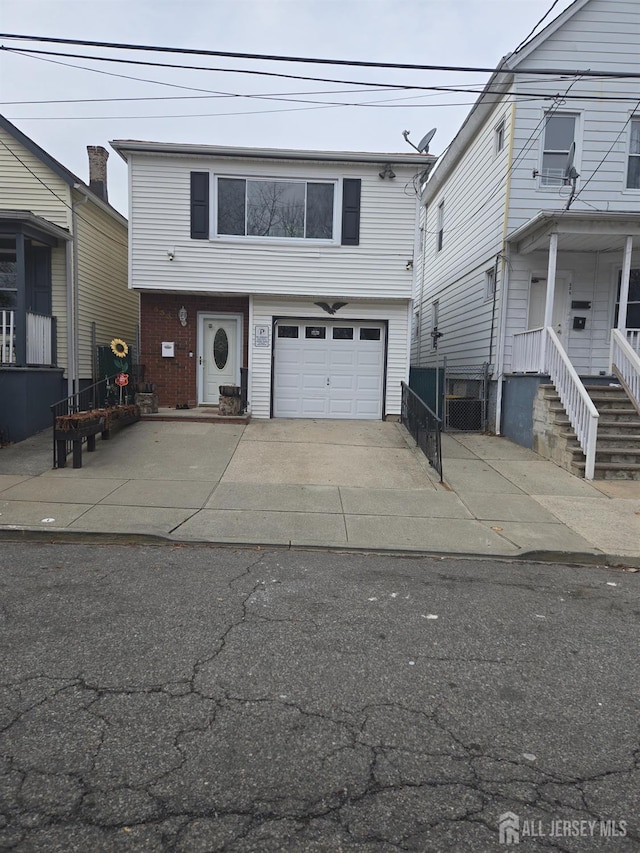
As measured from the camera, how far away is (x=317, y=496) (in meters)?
7.79

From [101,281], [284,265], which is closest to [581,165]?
[284,265]

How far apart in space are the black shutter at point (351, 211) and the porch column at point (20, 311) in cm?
673

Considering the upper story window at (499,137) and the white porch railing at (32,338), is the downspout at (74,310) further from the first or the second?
the upper story window at (499,137)

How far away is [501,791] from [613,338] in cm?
1074

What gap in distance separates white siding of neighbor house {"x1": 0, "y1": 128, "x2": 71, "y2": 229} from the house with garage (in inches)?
377

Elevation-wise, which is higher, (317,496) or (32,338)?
(32,338)

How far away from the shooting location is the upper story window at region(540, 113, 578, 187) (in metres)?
12.4

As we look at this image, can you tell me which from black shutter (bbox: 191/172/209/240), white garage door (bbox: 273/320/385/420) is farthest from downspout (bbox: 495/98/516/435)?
black shutter (bbox: 191/172/209/240)

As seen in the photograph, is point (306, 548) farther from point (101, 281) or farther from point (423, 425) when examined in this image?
point (101, 281)

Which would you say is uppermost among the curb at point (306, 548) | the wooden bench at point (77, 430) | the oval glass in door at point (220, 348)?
the oval glass in door at point (220, 348)

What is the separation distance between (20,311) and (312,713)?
10573mm

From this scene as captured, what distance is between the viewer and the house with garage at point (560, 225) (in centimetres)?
1097

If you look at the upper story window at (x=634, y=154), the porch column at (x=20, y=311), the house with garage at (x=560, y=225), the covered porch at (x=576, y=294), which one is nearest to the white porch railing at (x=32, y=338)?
the porch column at (x=20, y=311)

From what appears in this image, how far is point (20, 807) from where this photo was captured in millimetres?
2195
